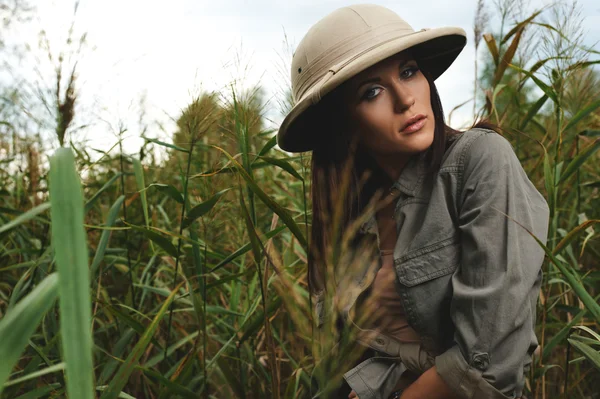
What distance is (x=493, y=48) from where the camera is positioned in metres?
1.78

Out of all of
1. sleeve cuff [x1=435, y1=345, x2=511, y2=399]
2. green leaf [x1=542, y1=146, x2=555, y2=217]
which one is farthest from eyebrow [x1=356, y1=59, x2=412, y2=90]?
sleeve cuff [x1=435, y1=345, x2=511, y2=399]

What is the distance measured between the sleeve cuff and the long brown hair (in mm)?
408

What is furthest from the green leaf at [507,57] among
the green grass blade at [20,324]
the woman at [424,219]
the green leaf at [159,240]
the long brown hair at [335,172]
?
the green grass blade at [20,324]

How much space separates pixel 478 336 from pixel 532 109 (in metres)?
0.83

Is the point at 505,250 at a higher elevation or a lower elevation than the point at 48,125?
lower

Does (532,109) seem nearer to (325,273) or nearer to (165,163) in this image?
(325,273)

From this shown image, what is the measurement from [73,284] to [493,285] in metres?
0.87

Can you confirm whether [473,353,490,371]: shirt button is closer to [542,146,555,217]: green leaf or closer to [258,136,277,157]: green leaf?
[542,146,555,217]: green leaf

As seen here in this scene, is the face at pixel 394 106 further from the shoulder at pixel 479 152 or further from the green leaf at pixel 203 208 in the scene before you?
the green leaf at pixel 203 208

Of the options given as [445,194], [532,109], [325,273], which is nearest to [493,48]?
[532,109]

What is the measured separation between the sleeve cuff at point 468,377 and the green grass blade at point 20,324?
84 centimetres

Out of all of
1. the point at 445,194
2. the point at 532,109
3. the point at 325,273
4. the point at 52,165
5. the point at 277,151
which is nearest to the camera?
the point at 52,165

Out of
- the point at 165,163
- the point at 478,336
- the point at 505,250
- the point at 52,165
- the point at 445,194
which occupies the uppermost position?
the point at 165,163

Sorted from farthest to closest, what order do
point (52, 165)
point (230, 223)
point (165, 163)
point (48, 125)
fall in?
point (165, 163) < point (230, 223) < point (48, 125) < point (52, 165)
